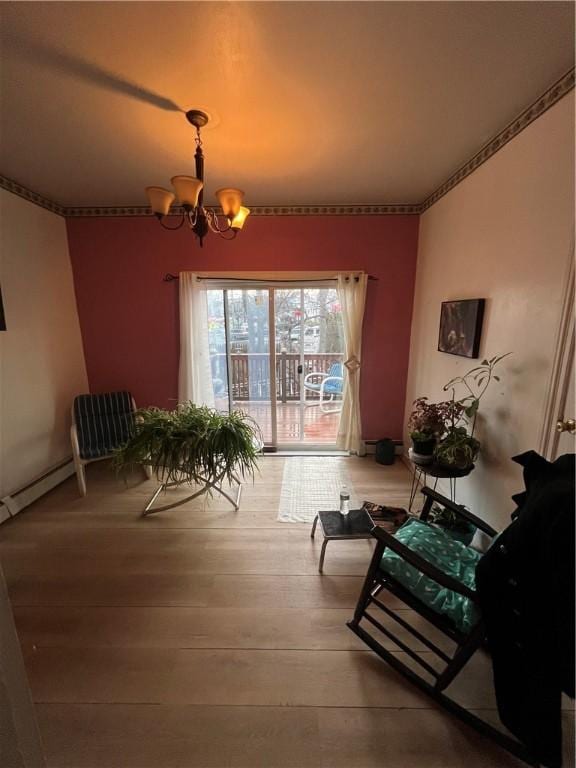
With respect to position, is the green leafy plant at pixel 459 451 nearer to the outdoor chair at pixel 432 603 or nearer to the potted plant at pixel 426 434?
the potted plant at pixel 426 434

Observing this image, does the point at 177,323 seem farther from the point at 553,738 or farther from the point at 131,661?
the point at 553,738

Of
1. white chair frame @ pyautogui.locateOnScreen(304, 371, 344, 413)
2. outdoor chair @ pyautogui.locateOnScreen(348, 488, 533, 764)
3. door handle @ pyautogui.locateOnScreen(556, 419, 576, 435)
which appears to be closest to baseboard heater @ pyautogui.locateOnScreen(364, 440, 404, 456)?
white chair frame @ pyautogui.locateOnScreen(304, 371, 344, 413)

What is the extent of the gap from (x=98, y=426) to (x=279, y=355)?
1.94 metres

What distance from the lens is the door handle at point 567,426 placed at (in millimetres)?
1281

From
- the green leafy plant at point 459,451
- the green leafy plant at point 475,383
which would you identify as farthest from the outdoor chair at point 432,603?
the green leafy plant at point 475,383

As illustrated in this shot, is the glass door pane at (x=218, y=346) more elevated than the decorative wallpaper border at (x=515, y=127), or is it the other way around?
the decorative wallpaper border at (x=515, y=127)

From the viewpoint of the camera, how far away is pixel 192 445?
2053 mm

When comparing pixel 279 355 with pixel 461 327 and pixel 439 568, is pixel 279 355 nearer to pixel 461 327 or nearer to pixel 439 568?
pixel 461 327

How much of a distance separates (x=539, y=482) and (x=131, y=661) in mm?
1885

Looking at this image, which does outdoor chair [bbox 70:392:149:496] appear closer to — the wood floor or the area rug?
the wood floor

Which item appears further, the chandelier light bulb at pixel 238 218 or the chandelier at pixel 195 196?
the chandelier light bulb at pixel 238 218

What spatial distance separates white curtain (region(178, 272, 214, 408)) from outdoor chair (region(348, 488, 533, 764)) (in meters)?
2.42

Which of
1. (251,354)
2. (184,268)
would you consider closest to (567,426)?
(251,354)

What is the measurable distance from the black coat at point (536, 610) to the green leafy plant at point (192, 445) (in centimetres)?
148
